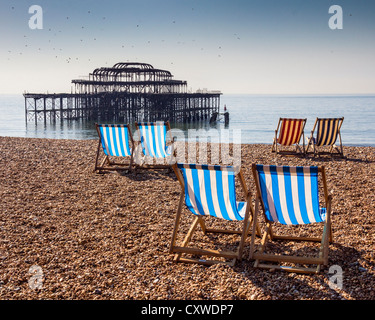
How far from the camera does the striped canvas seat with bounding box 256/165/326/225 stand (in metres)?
2.92

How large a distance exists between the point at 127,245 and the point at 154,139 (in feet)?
10.2

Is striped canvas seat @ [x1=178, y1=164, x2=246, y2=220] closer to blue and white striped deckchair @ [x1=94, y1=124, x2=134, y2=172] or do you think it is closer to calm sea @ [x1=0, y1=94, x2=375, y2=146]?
blue and white striped deckchair @ [x1=94, y1=124, x2=134, y2=172]

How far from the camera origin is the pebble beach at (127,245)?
261cm

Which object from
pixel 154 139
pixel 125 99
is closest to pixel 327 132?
A: pixel 154 139

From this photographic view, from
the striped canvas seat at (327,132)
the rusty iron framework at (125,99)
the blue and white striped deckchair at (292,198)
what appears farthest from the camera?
the rusty iron framework at (125,99)

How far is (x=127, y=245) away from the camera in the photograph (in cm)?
341

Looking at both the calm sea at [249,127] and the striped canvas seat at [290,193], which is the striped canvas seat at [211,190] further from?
the calm sea at [249,127]

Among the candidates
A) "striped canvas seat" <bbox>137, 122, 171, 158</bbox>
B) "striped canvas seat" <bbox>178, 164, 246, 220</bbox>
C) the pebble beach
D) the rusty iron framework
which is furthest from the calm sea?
"striped canvas seat" <bbox>178, 164, 246, 220</bbox>

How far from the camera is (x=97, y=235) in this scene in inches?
143

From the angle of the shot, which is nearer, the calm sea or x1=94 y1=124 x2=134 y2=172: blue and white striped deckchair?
x1=94 y1=124 x2=134 y2=172: blue and white striped deckchair

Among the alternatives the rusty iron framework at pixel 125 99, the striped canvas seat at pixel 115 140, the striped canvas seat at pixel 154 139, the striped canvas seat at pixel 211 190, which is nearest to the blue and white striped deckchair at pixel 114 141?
the striped canvas seat at pixel 115 140

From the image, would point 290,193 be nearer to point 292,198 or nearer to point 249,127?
point 292,198

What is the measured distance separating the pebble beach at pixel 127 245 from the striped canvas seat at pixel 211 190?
15.1 inches
